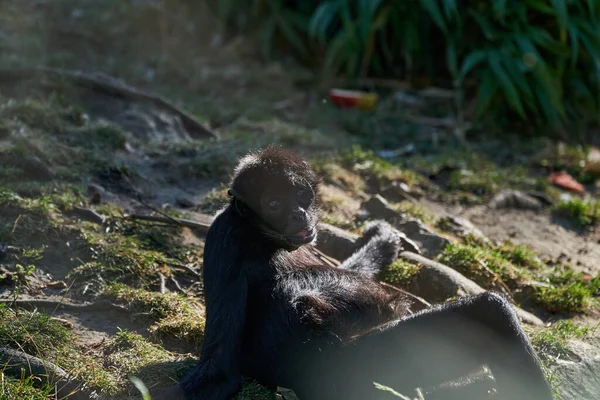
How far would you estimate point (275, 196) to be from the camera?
15.3 ft

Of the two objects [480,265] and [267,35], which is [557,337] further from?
[267,35]

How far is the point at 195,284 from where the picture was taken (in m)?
5.82

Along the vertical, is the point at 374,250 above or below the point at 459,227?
above

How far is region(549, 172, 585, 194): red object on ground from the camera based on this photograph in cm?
923

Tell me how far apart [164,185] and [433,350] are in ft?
12.3

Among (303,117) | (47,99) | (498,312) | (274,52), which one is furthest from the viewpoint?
(274,52)

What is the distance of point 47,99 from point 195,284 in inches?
152

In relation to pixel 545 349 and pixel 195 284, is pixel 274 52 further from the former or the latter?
pixel 545 349

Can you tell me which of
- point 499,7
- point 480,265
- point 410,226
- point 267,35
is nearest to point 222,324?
point 480,265

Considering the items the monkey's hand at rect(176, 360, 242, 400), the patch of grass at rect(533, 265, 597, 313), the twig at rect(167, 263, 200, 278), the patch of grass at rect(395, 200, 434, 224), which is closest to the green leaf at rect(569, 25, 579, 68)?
the patch of grass at rect(395, 200, 434, 224)

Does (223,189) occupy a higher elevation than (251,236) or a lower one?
lower

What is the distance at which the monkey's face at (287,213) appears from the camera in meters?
4.61

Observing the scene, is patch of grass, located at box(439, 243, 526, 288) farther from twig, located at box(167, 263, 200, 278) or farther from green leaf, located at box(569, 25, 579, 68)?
green leaf, located at box(569, 25, 579, 68)

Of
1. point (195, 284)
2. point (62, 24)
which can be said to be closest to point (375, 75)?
point (62, 24)
